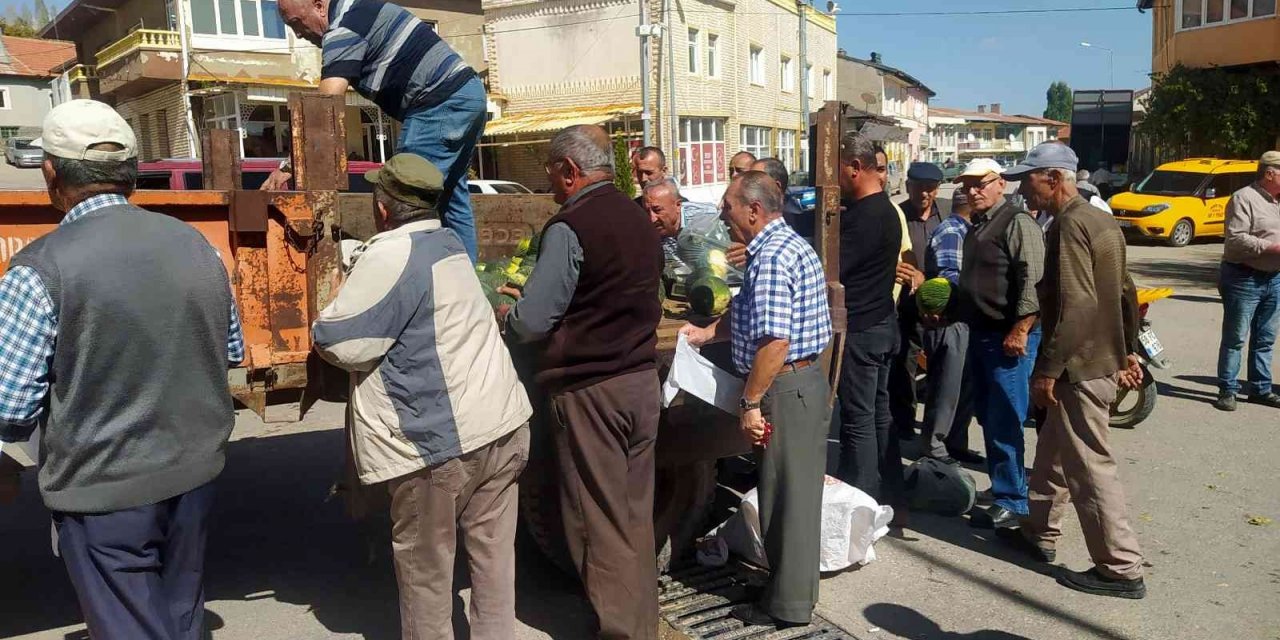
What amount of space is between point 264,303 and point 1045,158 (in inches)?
141

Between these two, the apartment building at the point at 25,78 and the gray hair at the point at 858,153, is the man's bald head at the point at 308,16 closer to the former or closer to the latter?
the gray hair at the point at 858,153

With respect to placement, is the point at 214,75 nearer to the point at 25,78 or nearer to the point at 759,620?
the point at 759,620

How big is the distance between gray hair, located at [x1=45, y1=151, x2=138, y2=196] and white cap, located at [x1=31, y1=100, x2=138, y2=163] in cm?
1

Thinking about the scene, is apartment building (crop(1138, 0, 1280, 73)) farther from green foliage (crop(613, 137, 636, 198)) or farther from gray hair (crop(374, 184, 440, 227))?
gray hair (crop(374, 184, 440, 227))

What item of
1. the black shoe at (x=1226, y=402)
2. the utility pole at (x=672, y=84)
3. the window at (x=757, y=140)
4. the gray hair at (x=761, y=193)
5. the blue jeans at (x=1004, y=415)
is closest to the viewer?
the gray hair at (x=761, y=193)

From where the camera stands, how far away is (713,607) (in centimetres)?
431

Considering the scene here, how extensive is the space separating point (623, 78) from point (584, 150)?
26.5 metres

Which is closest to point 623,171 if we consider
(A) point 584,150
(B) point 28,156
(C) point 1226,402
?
(B) point 28,156

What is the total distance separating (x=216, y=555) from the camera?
5.00 m

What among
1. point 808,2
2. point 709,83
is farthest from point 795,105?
point 709,83

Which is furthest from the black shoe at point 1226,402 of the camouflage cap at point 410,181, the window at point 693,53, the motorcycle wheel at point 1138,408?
the window at point 693,53

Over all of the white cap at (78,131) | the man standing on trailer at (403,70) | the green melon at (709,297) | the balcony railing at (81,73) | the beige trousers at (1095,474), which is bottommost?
the beige trousers at (1095,474)

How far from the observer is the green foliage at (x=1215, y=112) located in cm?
2509

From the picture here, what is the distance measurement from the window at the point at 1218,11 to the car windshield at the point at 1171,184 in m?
9.05
